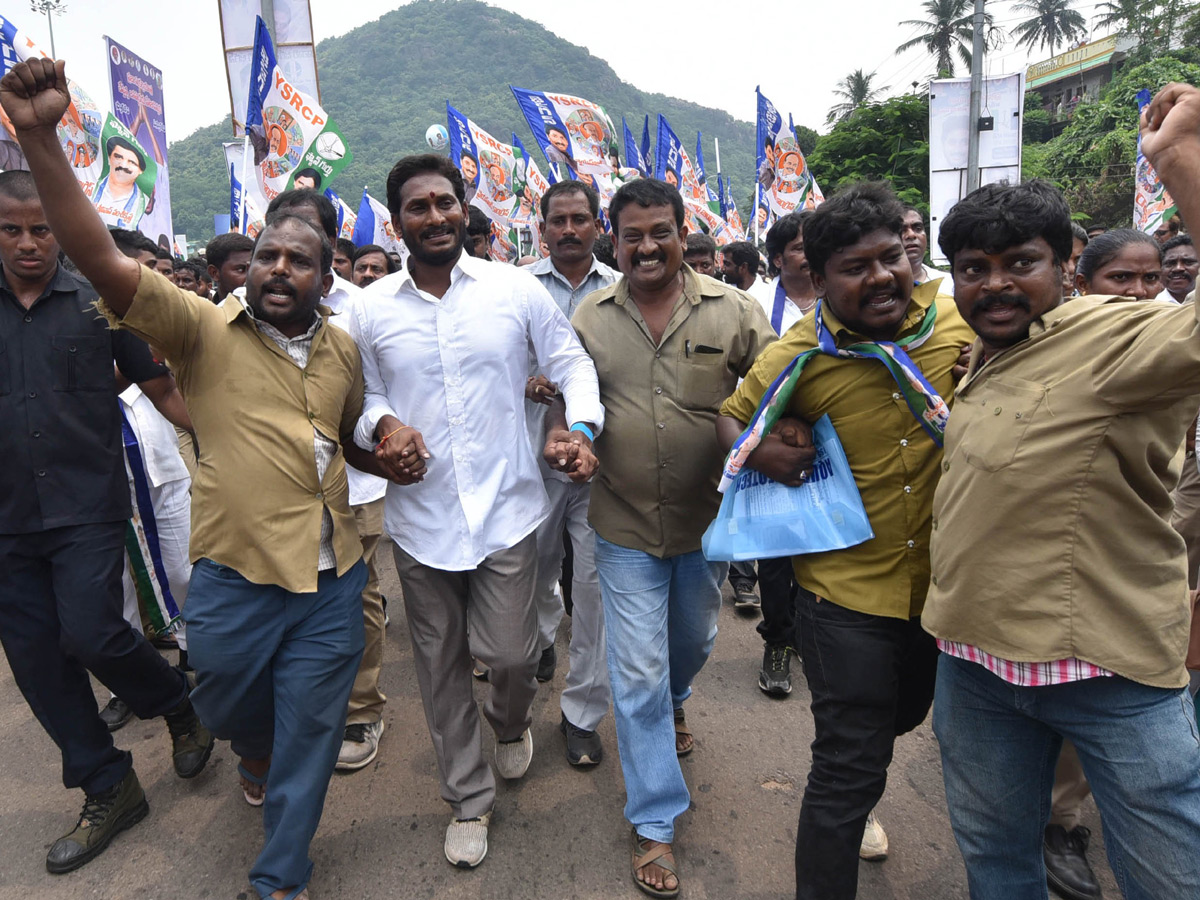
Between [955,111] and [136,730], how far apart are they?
12.0 metres

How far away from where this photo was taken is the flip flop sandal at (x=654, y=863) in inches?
93.4

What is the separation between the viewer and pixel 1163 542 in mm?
1577

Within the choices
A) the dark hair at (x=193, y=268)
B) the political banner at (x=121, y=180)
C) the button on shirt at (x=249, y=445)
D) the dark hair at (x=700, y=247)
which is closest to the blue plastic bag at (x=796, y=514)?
the button on shirt at (x=249, y=445)

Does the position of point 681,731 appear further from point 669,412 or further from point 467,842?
point 669,412

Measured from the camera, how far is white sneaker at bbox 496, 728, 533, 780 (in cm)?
298

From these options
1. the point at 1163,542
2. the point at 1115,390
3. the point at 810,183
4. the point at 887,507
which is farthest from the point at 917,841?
the point at 810,183

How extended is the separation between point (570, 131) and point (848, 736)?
28.9 feet

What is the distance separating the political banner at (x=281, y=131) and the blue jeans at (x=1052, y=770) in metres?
6.13

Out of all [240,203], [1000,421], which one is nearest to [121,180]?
[240,203]

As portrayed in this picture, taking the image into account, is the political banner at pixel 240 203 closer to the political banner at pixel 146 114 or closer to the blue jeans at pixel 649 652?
the political banner at pixel 146 114

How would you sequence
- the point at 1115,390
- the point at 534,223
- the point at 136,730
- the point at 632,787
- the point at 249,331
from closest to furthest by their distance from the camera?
the point at 1115,390 < the point at 249,331 < the point at 632,787 < the point at 136,730 < the point at 534,223

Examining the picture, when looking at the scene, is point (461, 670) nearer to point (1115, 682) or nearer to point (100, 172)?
point (1115, 682)

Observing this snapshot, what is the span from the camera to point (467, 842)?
2572 mm

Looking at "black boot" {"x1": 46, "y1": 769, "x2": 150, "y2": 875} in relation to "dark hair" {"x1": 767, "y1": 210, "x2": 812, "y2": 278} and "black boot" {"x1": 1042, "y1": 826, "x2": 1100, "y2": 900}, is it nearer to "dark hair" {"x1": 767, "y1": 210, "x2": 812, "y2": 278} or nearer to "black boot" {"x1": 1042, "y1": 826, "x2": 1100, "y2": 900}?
"black boot" {"x1": 1042, "y1": 826, "x2": 1100, "y2": 900}
